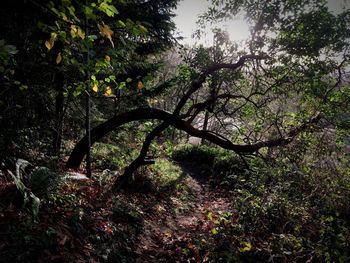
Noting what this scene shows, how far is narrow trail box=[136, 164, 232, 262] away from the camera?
5.40 meters

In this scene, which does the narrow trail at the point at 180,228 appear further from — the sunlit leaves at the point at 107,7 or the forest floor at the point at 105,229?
the sunlit leaves at the point at 107,7

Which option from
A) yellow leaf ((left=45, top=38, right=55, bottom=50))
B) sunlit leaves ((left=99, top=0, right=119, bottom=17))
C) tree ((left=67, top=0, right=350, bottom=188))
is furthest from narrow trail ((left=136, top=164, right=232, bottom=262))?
sunlit leaves ((left=99, top=0, right=119, bottom=17))

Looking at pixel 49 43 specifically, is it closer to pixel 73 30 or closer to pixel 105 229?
pixel 73 30

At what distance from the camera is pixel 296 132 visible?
7.38 meters

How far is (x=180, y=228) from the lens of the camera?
718 cm

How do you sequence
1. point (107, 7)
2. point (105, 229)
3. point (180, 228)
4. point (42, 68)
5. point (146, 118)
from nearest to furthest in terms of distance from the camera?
point (107, 7)
point (105, 229)
point (42, 68)
point (180, 228)
point (146, 118)

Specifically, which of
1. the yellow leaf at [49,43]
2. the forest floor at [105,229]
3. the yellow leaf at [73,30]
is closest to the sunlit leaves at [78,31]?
the yellow leaf at [73,30]

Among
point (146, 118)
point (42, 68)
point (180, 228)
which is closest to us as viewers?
point (42, 68)

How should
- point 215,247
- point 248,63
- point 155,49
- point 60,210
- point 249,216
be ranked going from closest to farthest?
point 60,210, point 215,247, point 249,216, point 248,63, point 155,49

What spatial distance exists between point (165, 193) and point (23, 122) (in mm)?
5425

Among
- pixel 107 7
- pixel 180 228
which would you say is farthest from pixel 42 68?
pixel 180 228

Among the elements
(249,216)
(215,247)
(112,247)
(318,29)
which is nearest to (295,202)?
(249,216)

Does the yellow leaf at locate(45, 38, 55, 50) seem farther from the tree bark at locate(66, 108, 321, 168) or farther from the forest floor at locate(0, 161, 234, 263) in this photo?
the tree bark at locate(66, 108, 321, 168)

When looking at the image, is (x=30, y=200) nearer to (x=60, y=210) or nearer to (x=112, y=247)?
(x=60, y=210)
